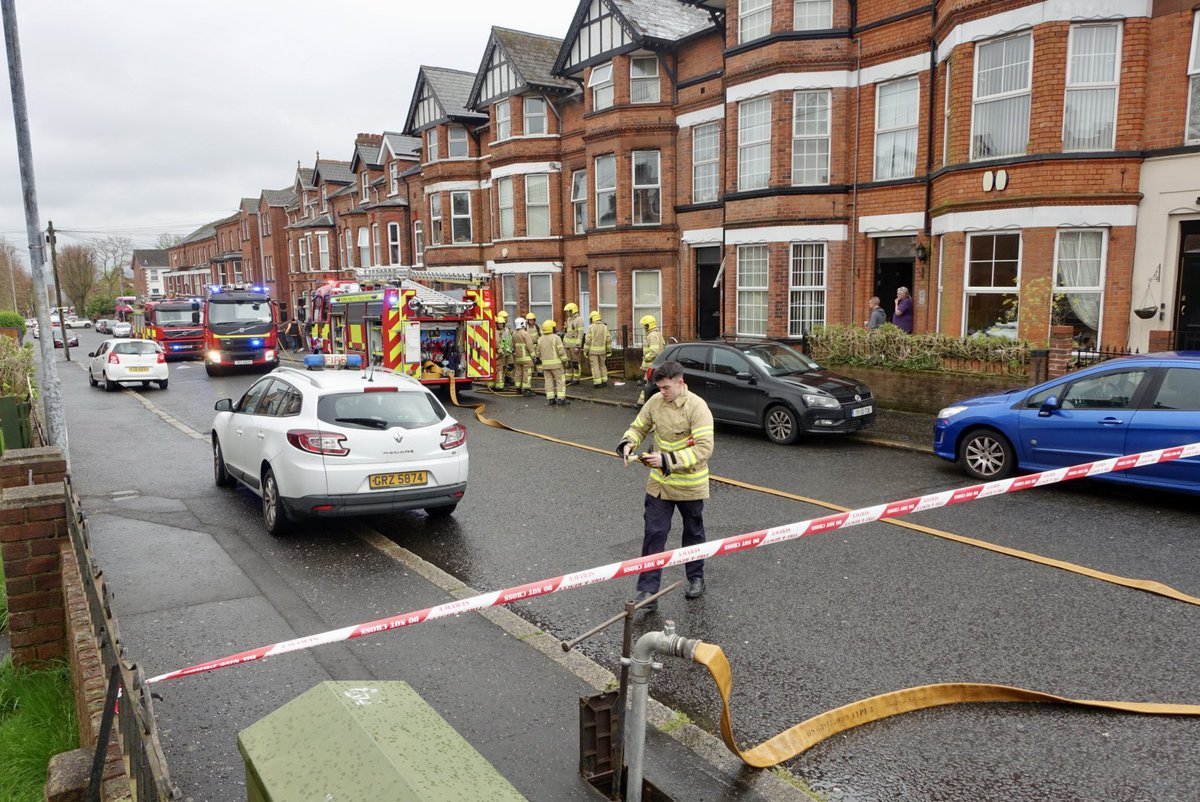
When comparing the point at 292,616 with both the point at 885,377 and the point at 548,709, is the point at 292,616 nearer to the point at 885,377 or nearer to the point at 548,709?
the point at 548,709

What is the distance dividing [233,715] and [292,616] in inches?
58.7

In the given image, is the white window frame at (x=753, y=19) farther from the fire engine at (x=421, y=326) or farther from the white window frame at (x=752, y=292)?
the fire engine at (x=421, y=326)

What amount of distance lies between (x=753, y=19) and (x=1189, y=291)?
10.8m

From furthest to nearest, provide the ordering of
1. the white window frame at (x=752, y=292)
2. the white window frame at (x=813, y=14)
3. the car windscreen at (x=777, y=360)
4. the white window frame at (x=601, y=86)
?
the white window frame at (x=601, y=86) → the white window frame at (x=752, y=292) → the white window frame at (x=813, y=14) → the car windscreen at (x=777, y=360)

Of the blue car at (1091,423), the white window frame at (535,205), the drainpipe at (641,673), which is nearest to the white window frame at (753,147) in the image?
the white window frame at (535,205)

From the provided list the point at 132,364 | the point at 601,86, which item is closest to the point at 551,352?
the point at 601,86

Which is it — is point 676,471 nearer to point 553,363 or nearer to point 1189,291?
point 1189,291

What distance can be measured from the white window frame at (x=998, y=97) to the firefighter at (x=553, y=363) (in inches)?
344

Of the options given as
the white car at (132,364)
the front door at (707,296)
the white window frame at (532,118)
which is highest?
the white window frame at (532,118)

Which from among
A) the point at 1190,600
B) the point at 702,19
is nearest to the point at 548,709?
the point at 1190,600

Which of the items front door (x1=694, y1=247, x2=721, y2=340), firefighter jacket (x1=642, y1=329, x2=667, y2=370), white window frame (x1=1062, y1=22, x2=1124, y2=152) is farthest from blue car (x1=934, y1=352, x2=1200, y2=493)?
front door (x1=694, y1=247, x2=721, y2=340)

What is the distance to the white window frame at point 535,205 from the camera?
2776 centimetres

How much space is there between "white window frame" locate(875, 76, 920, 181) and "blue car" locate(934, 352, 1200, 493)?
8781mm

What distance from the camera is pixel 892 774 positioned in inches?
159
